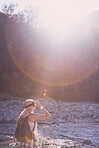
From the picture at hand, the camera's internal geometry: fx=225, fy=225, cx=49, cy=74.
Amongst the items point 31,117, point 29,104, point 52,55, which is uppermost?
point 52,55

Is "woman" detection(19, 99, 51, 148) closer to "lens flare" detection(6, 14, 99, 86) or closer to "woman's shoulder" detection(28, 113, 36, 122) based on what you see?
"woman's shoulder" detection(28, 113, 36, 122)

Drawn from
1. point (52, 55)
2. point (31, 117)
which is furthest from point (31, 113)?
point (52, 55)

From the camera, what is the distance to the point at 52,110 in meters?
23.1

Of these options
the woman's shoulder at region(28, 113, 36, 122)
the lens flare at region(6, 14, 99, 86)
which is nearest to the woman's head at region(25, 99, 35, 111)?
the woman's shoulder at region(28, 113, 36, 122)

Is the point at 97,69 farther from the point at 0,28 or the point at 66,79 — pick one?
the point at 0,28

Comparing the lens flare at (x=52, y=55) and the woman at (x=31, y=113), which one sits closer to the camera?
the woman at (x=31, y=113)

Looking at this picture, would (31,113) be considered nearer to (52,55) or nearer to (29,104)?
(29,104)

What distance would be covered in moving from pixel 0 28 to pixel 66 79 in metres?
17.7

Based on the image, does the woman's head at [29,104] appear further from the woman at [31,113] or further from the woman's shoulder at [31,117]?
the woman's shoulder at [31,117]

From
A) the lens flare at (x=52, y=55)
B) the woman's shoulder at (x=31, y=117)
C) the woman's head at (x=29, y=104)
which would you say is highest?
the lens flare at (x=52, y=55)

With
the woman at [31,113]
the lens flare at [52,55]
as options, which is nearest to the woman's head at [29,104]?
the woman at [31,113]

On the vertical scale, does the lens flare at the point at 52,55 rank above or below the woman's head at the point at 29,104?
above

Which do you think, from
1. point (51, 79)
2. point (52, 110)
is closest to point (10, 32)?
point (51, 79)

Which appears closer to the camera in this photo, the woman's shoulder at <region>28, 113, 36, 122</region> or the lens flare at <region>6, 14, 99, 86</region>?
the woman's shoulder at <region>28, 113, 36, 122</region>
